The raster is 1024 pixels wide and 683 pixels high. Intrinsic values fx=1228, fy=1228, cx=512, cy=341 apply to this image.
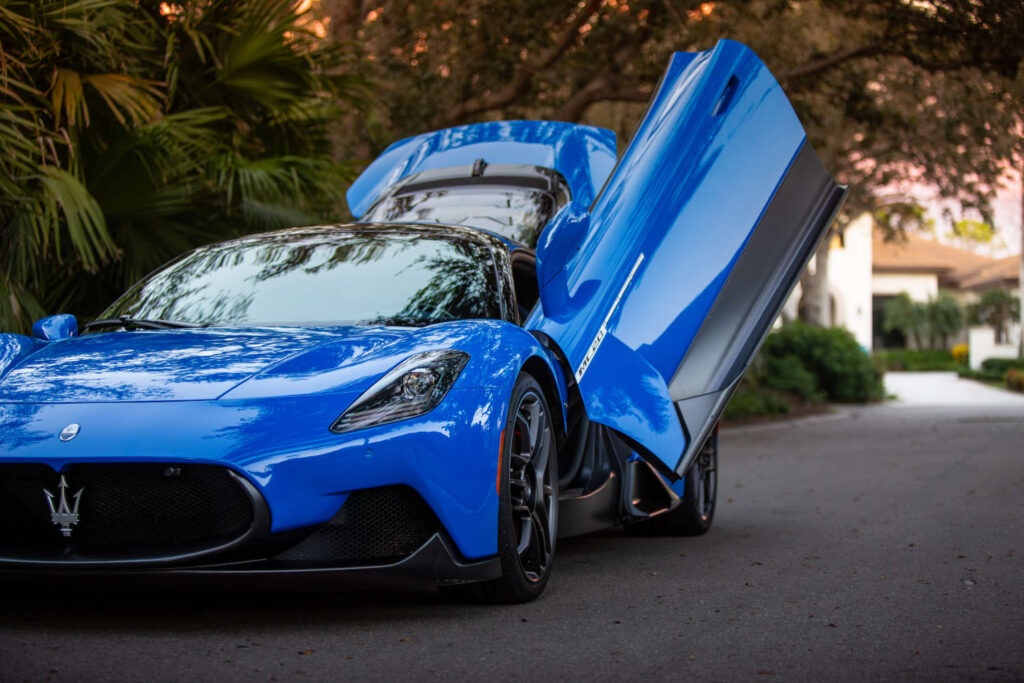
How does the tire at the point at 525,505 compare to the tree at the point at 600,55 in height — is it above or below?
below

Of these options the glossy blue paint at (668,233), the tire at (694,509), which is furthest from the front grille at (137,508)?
the tire at (694,509)

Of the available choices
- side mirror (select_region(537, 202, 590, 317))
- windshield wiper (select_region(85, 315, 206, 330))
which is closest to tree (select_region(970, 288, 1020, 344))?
side mirror (select_region(537, 202, 590, 317))

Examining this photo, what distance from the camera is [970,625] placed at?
3.94 meters

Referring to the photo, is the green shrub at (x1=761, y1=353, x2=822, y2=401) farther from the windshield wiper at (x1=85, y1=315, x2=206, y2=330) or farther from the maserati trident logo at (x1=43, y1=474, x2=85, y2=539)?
the maserati trident logo at (x1=43, y1=474, x2=85, y2=539)

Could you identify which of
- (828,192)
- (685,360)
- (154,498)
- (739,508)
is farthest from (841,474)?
(154,498)

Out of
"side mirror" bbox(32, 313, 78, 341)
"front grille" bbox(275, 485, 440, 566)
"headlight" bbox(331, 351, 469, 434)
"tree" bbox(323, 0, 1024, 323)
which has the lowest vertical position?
"front grille" bbox(275, 485, 440, 566)

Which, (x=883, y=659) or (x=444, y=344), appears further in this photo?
(x=444, y=344)

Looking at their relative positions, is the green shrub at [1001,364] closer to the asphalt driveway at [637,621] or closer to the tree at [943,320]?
the tree at [943,320]

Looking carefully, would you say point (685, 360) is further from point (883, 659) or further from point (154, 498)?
point (154, 498)

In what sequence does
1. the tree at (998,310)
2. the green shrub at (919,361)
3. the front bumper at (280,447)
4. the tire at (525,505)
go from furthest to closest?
the green shrub at (919,361), the tree at (998,310), the tire at (525,505), the front bumper at (280,447)

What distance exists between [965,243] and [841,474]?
2181 inches

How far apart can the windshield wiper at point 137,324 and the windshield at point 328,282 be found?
3.2 inches

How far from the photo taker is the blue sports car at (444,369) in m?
3.68

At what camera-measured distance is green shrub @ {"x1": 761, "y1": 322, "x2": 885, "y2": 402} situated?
2390 centimetres
